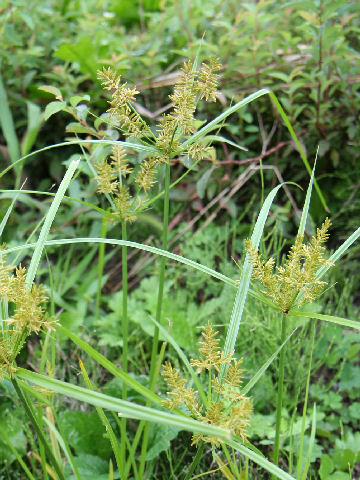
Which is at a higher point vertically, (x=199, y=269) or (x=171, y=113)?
(x=171, y=113)

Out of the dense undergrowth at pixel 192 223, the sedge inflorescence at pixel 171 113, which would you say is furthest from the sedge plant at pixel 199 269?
the dense undergrowth at pixel 192 223

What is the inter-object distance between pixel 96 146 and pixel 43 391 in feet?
2.39

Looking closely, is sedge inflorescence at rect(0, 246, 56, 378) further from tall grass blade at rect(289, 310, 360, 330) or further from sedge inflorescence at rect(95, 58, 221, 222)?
tall grass blade at rect(289, 310, 360, 330)

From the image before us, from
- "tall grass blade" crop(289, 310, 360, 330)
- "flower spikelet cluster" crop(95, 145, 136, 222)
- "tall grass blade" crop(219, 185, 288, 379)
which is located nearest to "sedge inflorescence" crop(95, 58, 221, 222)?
"flower spikelet cluster" crop(95, 145, 136, 222)

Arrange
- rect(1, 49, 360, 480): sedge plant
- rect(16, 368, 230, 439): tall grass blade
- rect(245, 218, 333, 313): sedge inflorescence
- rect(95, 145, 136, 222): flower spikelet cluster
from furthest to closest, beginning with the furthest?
rect(95, 145, 136, 222): flower spikelet cluster < rect(245, 218, 333, 313): sedge inflorescence < rect(1, 49, 360, 480): sedge plant < rect(16, 368, 230, 439): tall grass blade

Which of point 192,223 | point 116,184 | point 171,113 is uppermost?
point 171,113

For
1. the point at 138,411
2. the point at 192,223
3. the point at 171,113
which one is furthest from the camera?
the point at 192,223


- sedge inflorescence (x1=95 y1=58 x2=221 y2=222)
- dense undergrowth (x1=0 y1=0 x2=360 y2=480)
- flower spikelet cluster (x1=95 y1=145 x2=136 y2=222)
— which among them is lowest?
dense undergrowth (x1=0 y1=0 x2=360 y2=480)

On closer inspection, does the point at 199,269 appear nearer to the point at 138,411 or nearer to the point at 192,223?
the point at 138,411

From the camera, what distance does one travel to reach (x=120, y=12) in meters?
2.78

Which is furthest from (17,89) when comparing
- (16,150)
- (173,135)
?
(173,135)

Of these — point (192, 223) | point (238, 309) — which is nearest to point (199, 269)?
point (238, 309)

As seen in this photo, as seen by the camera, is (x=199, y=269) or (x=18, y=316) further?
(x=199, y=269)

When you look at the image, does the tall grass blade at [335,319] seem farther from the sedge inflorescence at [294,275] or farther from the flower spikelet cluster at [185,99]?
the flower spikelet cluster at [185,99]
